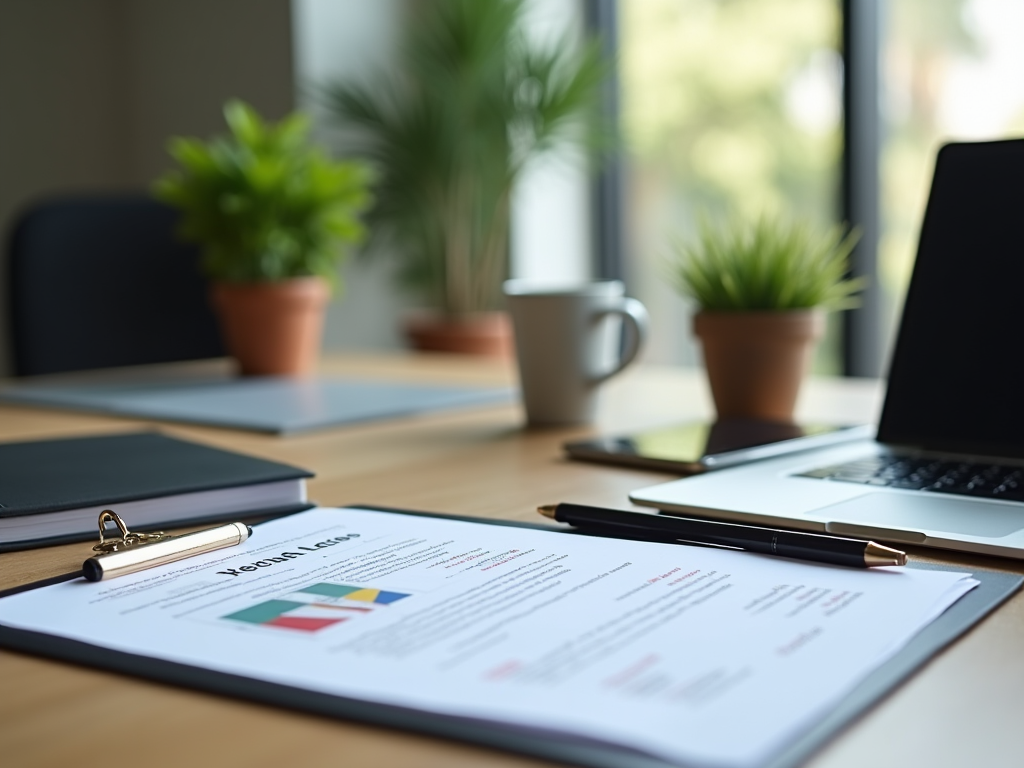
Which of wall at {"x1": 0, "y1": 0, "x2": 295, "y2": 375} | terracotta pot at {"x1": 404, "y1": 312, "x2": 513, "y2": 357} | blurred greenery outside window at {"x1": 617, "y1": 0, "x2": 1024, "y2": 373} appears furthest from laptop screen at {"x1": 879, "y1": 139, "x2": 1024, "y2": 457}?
wall at {"x1": 0, "y1": 0, "x2": 295, "y2": 375}

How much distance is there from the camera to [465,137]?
122 inches

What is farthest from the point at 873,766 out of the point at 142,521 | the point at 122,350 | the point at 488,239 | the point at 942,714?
the point at 488,239

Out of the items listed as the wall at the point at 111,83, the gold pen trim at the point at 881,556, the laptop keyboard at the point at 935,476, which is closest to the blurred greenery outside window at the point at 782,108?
the wall at the point at 111,83

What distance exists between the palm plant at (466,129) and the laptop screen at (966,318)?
7.27ft

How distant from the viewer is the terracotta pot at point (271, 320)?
4.61ft

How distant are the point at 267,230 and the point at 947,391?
33.5 inches

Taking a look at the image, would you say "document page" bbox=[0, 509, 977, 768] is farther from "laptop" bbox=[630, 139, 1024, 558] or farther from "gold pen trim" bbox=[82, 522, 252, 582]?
"laptop" bbox=[630, 139, 1024, 558]

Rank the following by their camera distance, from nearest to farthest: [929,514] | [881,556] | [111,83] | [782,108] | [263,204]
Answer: [881,556] < [929,514] < [263,204] < [782,108] < [111,83]

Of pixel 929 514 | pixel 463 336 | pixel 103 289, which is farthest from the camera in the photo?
pixel 463 336

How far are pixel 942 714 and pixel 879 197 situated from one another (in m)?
2.56

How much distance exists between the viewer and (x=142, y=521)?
672 millimetres

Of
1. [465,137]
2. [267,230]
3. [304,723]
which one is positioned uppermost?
[465,137]

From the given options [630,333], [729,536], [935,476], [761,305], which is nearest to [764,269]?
[761,305]

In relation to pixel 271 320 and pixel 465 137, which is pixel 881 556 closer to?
pixel 271 320
